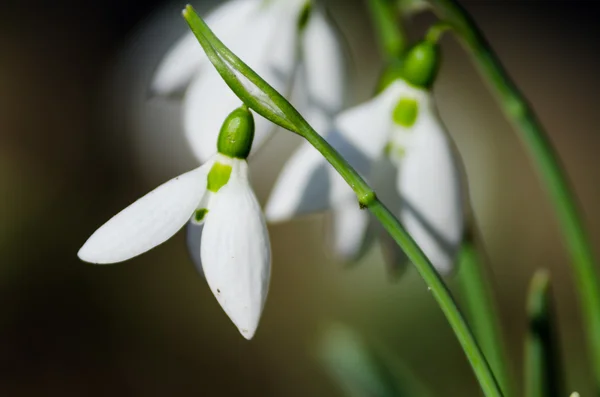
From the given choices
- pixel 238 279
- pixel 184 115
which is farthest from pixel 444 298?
pixel 184 115

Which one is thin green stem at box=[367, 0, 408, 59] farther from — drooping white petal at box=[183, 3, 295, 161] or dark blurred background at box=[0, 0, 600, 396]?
dark blurred background at box=[0, 0, 600, 396]

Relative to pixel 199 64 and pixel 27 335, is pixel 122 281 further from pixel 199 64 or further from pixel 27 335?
pixel 199 64

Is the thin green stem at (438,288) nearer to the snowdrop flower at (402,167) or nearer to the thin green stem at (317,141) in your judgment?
the thin green stem at (317,141)

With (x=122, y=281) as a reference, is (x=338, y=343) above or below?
below

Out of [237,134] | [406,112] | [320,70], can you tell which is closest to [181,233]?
[320,70]

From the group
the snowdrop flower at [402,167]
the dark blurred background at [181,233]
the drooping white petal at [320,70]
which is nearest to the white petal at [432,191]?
the snowdrop flower at [402,167]

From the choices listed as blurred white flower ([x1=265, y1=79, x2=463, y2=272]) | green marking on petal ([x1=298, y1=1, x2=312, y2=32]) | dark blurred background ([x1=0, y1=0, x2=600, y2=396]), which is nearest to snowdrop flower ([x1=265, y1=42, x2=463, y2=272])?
blurred white flower ([x1=265, y1=79, x2=463, y2=272])

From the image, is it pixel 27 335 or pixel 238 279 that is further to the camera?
pixel 27 335
